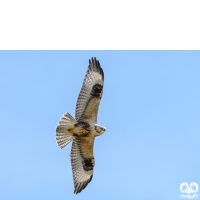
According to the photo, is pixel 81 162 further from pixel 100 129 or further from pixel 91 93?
pixel 91 93

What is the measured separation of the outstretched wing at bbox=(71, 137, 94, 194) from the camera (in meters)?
10.5

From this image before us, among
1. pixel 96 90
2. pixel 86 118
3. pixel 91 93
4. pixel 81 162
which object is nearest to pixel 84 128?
pixel 86 118

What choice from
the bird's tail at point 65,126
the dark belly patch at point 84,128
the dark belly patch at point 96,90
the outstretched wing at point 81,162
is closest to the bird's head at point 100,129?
the dark belly patch at point 84,128

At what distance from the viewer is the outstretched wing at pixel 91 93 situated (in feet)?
33.3

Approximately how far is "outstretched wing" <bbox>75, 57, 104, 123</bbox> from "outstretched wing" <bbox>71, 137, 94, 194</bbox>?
2.72 feet

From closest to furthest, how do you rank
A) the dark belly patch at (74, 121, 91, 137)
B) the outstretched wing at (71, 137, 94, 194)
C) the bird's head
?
1. the bird's head
2. the dark belly patch at (74, 121, 91, 137)
3. the outstretched wing at (71, 137, 94, 194)

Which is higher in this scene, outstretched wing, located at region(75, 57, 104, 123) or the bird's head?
outstretched wing, located at region(75, 57, 104, 123)

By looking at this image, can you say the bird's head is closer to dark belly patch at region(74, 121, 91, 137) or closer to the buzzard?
the buzzard

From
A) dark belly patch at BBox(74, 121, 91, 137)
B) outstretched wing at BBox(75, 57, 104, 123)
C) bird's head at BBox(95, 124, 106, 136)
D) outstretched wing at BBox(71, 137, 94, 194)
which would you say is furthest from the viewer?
outstretched wing at BBox(71, 137, 94, 194)

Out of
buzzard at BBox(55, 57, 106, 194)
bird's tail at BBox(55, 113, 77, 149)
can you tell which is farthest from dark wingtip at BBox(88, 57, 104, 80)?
bird's tail at BBox(55, 113, 77, 149)

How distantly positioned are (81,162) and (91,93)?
2272 millimetres
